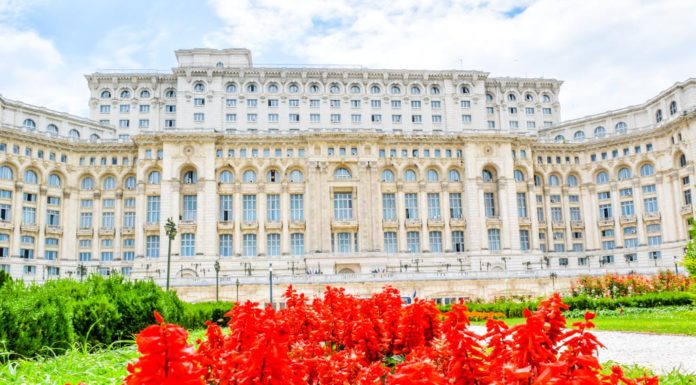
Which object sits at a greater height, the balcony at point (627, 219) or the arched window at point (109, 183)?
the arched window at point (109, 183)

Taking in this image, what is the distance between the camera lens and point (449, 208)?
75.4 meters

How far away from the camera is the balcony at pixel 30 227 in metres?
70.9

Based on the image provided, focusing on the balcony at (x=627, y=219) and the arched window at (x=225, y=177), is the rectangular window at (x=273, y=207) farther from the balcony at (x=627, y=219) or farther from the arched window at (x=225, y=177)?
the balcony at (x=627, y=219)

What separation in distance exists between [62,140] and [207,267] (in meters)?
26.2

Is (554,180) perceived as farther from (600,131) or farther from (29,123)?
(29,123)

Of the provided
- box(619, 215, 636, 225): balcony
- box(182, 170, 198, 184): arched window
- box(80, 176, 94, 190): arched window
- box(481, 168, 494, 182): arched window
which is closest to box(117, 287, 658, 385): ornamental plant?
Result: box(182, 170, 198, 184): arched window

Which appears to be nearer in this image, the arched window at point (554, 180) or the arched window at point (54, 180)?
the arched window at point (54, 180)

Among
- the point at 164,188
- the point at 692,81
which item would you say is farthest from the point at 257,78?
the point at 692,81

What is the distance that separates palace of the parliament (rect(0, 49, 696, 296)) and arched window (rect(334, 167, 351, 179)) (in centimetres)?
30

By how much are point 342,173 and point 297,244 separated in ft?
35.3

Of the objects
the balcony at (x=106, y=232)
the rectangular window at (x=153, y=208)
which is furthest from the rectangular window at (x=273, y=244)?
the balcony at (x=106, y=232)

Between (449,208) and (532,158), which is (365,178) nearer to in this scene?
(449,208)

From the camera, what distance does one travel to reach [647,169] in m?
76.9

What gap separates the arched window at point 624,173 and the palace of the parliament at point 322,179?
14cm
